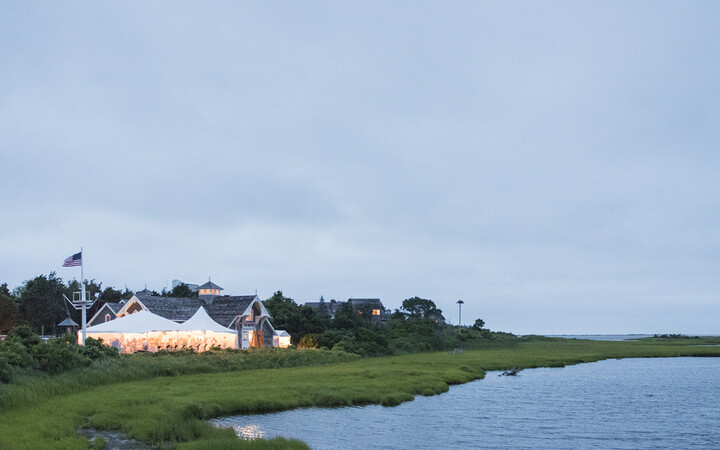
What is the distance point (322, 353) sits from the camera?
184ft

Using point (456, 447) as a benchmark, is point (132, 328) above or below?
above

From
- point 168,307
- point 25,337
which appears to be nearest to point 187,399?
point 25,337

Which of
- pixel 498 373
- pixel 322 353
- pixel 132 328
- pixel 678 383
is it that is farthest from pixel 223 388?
pixel 678 383

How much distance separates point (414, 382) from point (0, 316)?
62.4m

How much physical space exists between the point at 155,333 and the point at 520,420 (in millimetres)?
34282

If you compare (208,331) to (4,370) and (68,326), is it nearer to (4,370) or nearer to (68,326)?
(4,370)

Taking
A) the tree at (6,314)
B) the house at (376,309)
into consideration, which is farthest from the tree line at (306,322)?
the house at (376,309)

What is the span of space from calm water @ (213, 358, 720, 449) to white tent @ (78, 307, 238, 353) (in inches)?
979

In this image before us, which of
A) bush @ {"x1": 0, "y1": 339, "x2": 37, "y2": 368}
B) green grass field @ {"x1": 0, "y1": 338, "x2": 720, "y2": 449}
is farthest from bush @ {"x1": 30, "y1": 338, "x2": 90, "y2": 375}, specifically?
green grass field @ {"x1": 0, "y1": 338, "x2": 720, "y2": 449}

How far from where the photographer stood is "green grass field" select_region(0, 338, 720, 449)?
19.6 metres

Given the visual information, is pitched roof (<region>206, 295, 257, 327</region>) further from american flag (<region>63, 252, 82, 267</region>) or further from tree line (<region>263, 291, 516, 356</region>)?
american flag (<region>63, 252, 82, 267</region>)

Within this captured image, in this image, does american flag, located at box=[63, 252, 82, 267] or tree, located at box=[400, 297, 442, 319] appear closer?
american flag, located at box=[63, 252, 82, 267]

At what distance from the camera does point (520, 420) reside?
1107 inches

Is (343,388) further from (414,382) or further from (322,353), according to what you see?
(322,353)
